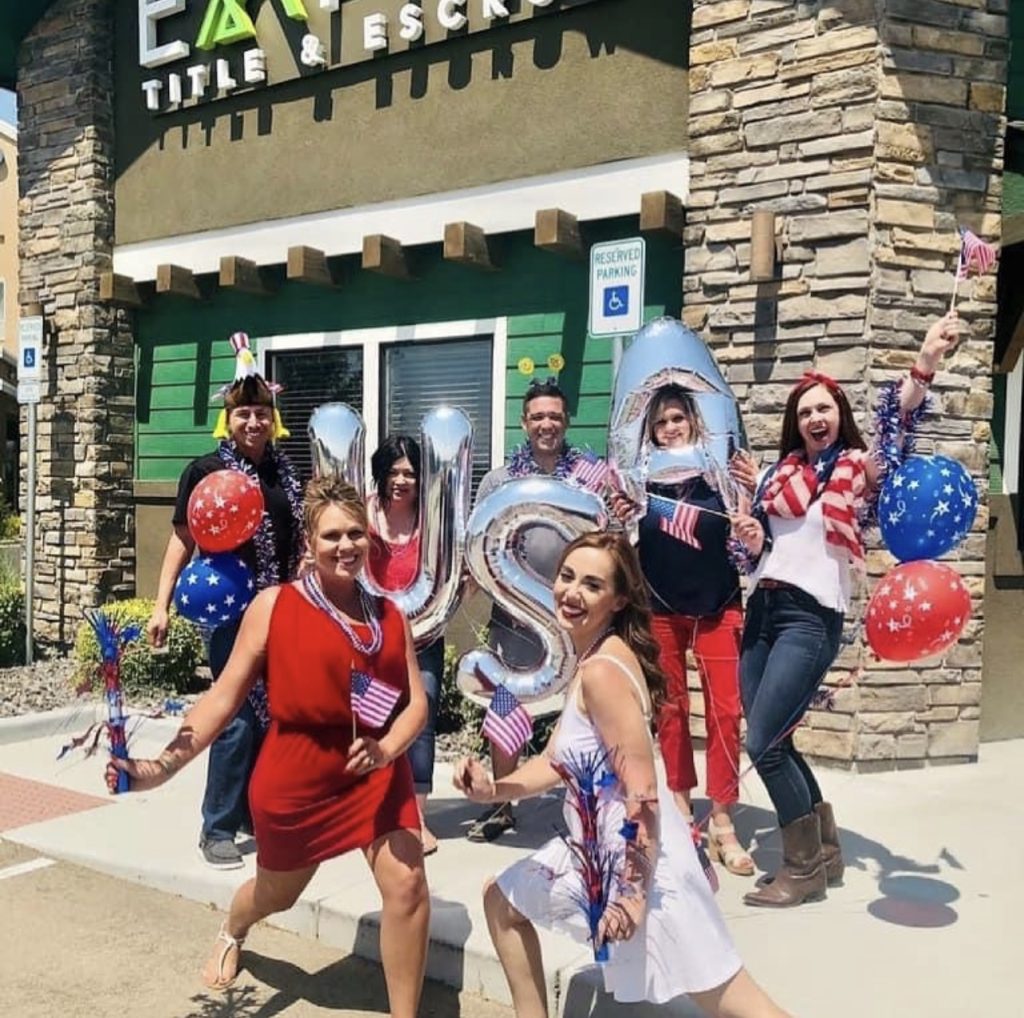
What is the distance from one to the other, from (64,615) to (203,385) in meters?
2.19

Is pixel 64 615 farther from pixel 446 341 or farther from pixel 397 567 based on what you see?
pixel 397 567

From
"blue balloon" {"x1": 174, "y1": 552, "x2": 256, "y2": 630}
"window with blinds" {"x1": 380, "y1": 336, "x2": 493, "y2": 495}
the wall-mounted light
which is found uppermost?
the wall-mounted light

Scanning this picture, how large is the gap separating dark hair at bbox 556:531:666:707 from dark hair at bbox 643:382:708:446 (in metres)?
1.22

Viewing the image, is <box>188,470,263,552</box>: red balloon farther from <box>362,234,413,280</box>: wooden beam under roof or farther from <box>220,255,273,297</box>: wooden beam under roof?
<box>220,255,273,297</box>: wooden beam under roof

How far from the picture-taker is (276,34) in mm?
7555

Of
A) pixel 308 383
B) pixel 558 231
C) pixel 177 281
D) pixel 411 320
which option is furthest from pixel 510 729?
pixel 177 281

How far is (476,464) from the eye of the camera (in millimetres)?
7012

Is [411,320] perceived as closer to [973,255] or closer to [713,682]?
[713,682]

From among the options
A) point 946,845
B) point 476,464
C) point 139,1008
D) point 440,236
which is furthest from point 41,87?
point 946,845

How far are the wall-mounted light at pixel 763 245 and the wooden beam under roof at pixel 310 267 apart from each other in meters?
3.25

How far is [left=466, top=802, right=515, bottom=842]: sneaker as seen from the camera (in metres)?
4.30

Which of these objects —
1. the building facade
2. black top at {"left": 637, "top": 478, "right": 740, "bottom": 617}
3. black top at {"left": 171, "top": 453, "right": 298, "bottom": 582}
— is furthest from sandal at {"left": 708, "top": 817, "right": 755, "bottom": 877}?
black top at {"left": 171, "top": 453, "right": 298, "bottom": 582}

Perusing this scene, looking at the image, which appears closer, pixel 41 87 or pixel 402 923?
pixel 402 923

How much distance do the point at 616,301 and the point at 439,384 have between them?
100 inches
